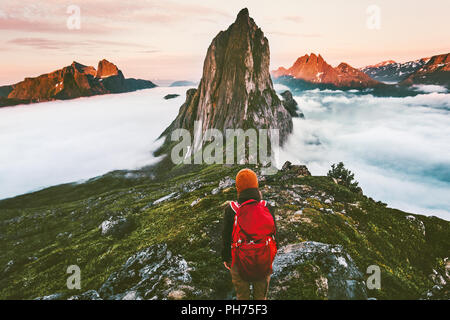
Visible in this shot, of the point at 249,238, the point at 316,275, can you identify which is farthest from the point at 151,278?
the point at 316,275

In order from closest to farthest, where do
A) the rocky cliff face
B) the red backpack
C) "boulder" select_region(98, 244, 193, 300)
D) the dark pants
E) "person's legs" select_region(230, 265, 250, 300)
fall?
the red backpack
the dark pants
"person's legs" select_region(230, 265, 250, 300)
"boulder" select_region(98, 244, 193, 300)
the rocky cliff face

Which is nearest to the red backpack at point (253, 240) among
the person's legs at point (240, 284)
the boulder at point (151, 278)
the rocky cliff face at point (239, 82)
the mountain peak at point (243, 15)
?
the person's legs at point (240, 284)

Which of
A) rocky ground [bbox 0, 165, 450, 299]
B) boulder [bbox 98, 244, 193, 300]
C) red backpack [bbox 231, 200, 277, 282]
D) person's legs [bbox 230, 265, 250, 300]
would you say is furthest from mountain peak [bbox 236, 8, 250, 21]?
person's legs [bbox 230, 265, 250, 300]

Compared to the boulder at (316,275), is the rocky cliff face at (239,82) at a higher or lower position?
higher

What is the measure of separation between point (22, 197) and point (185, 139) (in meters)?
104

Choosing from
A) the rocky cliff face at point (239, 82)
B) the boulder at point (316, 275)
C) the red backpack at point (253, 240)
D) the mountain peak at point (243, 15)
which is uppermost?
the mountain peak at point (243, 15)

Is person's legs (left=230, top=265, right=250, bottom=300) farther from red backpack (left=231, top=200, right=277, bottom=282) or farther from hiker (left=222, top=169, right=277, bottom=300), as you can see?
red backpack (left=231, top=200, right=277, bottom=282)

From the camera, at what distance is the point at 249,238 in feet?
23.4

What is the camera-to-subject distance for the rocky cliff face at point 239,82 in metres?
103

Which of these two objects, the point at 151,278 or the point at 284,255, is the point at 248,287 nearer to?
the point at 284,255

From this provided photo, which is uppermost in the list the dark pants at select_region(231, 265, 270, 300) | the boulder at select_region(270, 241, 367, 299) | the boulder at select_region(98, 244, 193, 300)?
the dark pants at select_region(231, 265, 270, 300)

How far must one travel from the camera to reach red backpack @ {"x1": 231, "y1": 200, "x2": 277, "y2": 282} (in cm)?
709

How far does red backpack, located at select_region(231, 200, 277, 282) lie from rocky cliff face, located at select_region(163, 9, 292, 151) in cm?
9052

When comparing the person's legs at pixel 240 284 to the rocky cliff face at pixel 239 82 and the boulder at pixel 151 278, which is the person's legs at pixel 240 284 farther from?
the rocky cliff face at pixel 239 82
